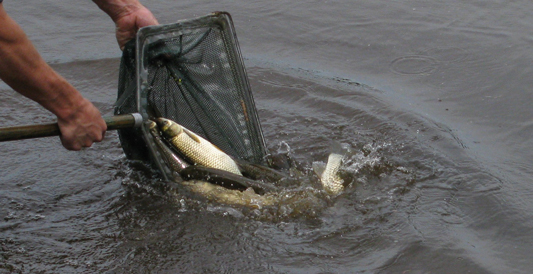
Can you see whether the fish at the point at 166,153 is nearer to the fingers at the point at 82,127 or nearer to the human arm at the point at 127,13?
the fingers at the point at 82,127

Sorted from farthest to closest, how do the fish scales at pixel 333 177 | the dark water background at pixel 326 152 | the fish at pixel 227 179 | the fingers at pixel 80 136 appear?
the fish scales at pixel 333 177 → the fish at pixel 227 179 → the dark water background at pixel 326 152 → the fingers at pixel 80 136

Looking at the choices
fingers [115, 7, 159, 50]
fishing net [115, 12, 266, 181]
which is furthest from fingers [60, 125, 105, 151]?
fingers [115, 7, 159, 50]

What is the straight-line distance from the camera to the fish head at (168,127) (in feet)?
14.7

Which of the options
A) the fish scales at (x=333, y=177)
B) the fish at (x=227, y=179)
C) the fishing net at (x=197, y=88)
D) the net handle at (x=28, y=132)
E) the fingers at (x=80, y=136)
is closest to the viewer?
the net handle at (x=28, y=132)

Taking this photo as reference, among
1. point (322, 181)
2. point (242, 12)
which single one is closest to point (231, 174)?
point (322, 181)

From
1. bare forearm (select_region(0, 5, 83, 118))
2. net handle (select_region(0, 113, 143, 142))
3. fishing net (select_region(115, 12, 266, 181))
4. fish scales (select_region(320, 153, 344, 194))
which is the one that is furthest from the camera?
fish scales (select_region(320, 153, 344, 194))

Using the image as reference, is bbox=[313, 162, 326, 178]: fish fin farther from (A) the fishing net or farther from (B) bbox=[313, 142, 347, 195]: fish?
(A) the fishing net

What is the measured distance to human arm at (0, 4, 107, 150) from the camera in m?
3.32

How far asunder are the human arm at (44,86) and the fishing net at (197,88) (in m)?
0.65

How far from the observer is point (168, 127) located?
4.48m

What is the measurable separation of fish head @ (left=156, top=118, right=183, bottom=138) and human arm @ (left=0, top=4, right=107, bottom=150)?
62 cm

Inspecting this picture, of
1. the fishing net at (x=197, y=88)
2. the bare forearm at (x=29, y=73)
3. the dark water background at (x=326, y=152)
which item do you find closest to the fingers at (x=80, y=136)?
the bare forearm at (x=29, y=73)

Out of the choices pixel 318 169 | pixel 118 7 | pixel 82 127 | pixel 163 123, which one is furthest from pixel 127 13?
pixel 318 169

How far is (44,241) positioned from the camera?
14.0 ft
